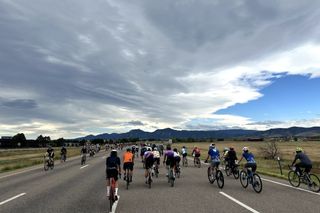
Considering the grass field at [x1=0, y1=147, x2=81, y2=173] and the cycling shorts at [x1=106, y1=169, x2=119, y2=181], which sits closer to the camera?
the cycling shorts at [x1=106, y1=169, x2=119, y2=181]

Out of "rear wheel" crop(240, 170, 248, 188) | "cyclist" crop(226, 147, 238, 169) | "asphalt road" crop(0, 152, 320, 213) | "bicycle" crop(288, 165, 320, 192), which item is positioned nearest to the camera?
"asphalt road" crop(0, 152, 320, 213)

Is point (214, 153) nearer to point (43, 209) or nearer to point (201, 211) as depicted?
point (201, 211)

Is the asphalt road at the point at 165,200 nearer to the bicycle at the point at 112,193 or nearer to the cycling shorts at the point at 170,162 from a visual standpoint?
the bicycle at the point at 112,193

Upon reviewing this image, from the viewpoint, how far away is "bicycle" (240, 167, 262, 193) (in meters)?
13.7

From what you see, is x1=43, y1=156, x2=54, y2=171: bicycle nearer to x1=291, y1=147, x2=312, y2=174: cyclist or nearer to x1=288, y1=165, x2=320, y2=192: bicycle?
x1=288, y1=165, x2=320, y2=192: bicycle

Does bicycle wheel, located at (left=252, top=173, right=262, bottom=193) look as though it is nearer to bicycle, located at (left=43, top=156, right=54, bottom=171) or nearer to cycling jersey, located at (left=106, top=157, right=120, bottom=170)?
cycling jersey, located at (left=106, top=157, right=120, bottom=170)

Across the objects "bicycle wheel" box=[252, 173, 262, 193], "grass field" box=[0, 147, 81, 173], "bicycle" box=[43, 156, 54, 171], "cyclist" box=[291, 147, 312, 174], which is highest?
"grass field" box=[0, 147, 81, 173]

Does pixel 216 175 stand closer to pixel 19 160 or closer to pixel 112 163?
pixel 112 163

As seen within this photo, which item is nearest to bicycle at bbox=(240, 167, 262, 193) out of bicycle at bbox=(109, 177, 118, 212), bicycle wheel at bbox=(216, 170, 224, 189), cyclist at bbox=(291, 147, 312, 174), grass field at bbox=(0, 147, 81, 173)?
bicycle wheel at bbox=(216, 170, 224, 189)

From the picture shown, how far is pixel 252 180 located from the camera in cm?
1437

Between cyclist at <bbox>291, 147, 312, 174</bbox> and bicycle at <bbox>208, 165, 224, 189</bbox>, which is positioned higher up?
cyclist at <bbox>291, 147, 312, 174</bbox>

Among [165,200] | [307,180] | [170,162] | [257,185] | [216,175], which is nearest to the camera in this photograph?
[165,200]

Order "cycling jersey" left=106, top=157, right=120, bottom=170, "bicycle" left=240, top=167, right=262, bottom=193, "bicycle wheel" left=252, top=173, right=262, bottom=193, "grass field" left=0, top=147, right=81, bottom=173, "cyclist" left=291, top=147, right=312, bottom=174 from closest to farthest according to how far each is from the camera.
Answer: "cycling jersey" left=106, top=157, right=120, bottom=170, "bicycle wheel" left=252, top=173, right=262, bottom=193, "bicycle" left=240, top=167, right=262, bottom=193, "cyclist" left=291, top=147, right=312, bottom=174, "grass field" left=0, top=147, right=81, bottom=173

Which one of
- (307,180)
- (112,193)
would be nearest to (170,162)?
(307,180)
